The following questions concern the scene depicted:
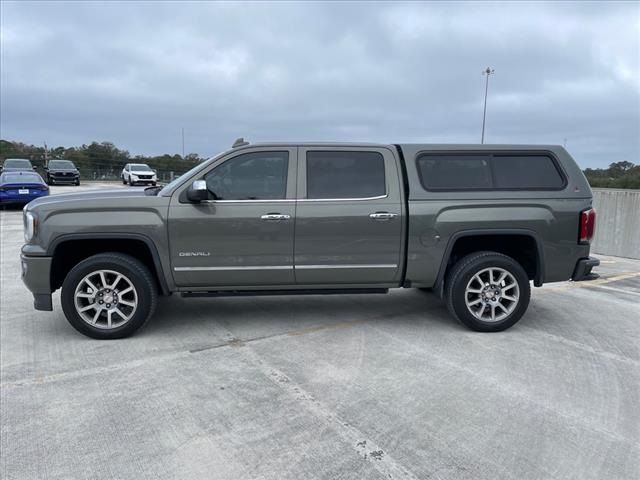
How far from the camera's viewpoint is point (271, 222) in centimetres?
475

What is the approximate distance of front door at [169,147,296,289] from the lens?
15.5 ft

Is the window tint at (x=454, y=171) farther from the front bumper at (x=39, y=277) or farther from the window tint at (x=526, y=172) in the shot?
the front bumper at (x=39, y=277)

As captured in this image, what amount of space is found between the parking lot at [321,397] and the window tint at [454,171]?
151 centimetres

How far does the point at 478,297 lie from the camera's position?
5047 mm

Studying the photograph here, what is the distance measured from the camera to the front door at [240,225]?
471cm

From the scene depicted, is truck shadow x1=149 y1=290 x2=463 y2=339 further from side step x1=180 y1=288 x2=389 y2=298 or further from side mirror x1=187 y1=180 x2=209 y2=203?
side mirror x1=187 y1=180 x2=209 y2=203

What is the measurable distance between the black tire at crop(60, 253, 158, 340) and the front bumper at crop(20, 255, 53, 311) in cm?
18

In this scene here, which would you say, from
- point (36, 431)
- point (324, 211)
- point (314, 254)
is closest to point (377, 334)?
point (314, 254)

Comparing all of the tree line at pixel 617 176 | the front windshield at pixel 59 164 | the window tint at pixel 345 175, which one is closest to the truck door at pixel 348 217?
the window tint at pixel 345 175

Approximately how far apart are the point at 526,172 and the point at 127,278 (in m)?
4.14

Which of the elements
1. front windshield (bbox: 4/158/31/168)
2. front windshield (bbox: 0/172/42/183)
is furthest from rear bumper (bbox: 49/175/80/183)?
front windshield (bbox: 0/172/42/183)

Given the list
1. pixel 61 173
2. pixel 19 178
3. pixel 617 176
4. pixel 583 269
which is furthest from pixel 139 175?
pixel 583 269

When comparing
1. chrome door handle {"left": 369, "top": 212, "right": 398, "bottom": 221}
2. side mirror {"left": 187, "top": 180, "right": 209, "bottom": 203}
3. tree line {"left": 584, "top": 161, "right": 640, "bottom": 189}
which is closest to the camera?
side mirror {"left": 187, "top": 180, "right": 209, "bottom": 203}

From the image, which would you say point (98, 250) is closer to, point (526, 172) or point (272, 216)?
point (272, 216)
